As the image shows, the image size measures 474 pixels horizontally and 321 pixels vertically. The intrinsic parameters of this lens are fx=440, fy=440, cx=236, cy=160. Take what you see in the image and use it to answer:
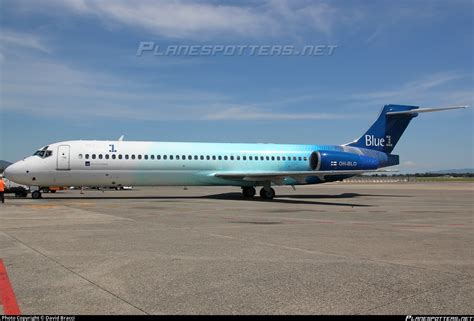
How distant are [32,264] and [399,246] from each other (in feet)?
21.5

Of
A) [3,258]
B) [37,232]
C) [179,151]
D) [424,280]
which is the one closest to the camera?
[424,280]

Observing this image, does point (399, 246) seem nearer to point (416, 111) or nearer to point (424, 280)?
point (424, 280)

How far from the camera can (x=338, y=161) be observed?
91.4ft

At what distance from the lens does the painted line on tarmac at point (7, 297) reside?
14.8 ft

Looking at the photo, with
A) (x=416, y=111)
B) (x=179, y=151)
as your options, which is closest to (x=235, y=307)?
(x=179, y=151)

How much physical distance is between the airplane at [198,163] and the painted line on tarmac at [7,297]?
61.0 ft

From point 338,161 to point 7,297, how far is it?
24657 mm

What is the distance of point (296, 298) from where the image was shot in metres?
4.98

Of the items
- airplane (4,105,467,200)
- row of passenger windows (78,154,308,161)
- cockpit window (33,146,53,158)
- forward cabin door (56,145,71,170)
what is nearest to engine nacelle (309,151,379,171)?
airplane (4,105,467,200)

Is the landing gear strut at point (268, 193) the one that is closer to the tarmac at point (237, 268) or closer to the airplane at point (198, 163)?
the airplane at point (198, 163)

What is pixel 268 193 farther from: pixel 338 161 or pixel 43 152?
pixel 43 152

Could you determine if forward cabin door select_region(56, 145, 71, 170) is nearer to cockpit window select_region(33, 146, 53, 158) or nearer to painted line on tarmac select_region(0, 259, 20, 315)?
cockpit window select_region(33, 146, 53, 158)

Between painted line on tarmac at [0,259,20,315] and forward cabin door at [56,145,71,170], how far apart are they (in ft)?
60.8

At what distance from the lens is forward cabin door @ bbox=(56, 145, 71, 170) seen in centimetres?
2352
